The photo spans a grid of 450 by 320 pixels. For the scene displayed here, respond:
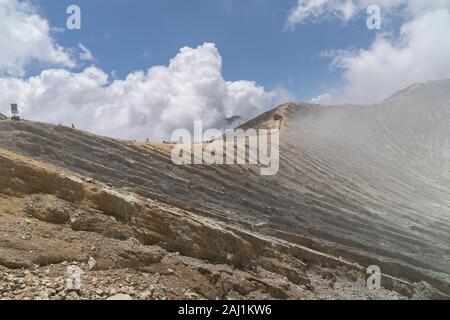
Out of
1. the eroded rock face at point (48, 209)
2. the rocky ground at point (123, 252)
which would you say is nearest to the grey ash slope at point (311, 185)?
the rocky ground at point (123, 252)

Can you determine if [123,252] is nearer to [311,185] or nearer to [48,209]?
[48,209]

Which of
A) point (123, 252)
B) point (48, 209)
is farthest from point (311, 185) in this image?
point (48, 209)

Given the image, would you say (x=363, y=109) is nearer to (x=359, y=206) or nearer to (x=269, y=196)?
(x=359, y=206)

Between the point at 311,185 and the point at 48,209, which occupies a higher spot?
the point at 311,185

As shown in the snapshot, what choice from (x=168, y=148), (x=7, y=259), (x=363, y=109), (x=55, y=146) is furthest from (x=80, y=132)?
(x=363, y=109)

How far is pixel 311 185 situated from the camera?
145 ft

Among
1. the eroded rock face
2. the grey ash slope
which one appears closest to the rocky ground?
the eroded rock face

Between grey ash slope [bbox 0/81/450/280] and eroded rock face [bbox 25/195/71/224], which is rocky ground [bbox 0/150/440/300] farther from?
grey ash slope [bbox 0/81/450/280]

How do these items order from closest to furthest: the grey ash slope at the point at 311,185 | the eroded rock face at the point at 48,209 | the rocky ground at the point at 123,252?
the rocky ground at the point at 123,252 < the eroded rock face at the point at 48,209 < the grey ash slope at the point at 311,185

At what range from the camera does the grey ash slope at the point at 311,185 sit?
1024 inches

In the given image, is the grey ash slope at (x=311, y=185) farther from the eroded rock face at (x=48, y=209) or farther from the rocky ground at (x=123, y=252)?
the eroded rock face at (x=48, y=209)

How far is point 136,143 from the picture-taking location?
36406mm

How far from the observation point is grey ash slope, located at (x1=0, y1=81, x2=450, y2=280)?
2600cm

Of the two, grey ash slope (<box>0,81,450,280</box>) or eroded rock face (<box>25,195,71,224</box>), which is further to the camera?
grey ash slope (<box>0,81,450,280</box>)
